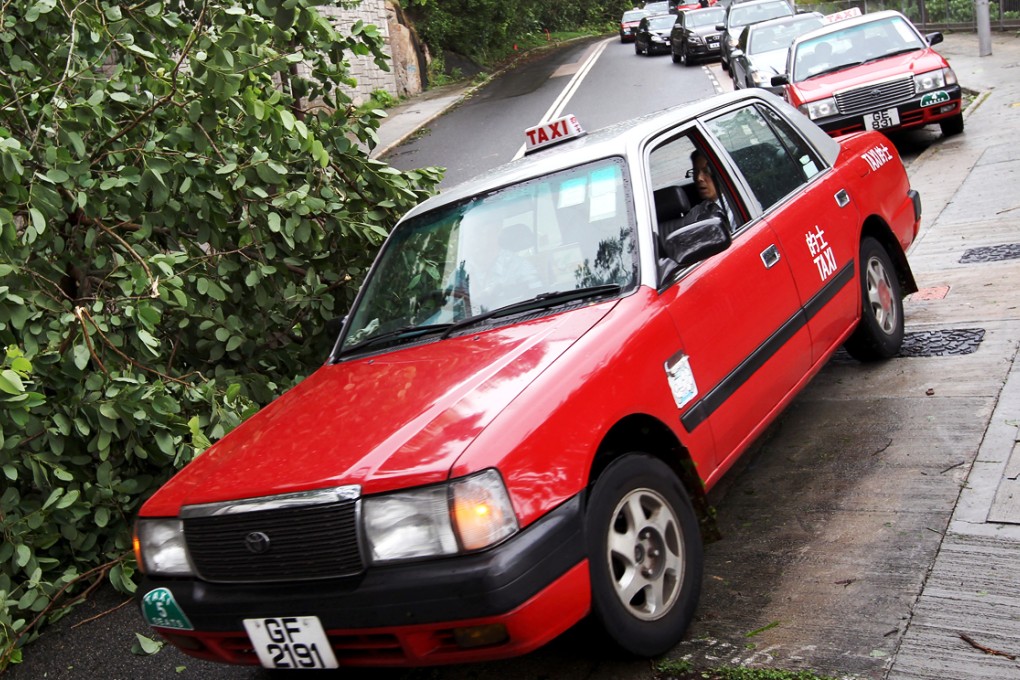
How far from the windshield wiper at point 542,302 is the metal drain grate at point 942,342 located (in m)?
2.90

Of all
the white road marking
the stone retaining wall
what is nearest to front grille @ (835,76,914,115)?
the white road marking

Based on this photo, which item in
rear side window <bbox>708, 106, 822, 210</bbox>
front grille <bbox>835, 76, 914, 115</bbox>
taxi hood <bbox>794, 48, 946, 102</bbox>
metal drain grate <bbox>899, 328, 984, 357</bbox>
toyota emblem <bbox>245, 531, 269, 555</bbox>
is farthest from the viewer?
taxi hood <bbox>794, 48, 946, 102</bbox>

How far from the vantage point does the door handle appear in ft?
16.2

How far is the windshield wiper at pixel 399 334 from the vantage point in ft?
14.7

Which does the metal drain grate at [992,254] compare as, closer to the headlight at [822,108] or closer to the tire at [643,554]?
the tire at [643,554]

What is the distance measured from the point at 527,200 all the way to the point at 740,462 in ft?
5.75

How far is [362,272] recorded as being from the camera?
674cm

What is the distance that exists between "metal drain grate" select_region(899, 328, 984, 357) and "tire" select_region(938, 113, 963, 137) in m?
7.57

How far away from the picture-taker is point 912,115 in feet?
43.4

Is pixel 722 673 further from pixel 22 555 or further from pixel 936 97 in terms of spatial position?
pixel 936 97

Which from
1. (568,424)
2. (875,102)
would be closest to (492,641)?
(568,424)

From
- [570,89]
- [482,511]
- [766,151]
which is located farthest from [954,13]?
[482,511]

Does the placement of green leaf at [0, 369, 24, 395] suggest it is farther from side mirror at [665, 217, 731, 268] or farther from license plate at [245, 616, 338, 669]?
side mirror at [665, 217, 731, 268]

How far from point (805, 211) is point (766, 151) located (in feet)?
1.22
